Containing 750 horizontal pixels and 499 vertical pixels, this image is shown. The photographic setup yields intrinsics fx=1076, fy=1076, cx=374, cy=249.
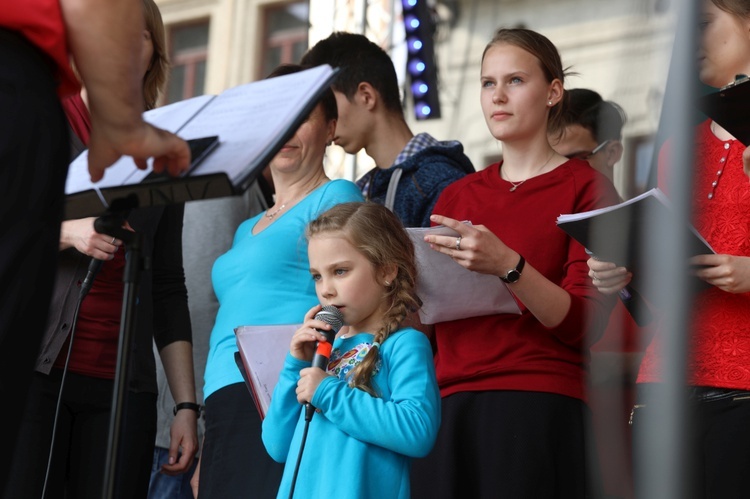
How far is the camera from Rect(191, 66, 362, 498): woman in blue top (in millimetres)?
2543

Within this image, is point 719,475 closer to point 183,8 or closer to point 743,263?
point 743,263

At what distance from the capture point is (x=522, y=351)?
7.97 ft

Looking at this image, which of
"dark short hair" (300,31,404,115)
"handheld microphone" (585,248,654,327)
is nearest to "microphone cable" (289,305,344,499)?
"handheld microphone" (585,248,654,327)

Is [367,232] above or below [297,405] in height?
above

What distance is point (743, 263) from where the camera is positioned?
2.12 meters

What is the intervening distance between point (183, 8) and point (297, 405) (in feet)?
41.0

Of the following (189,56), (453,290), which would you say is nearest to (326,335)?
(453,290)

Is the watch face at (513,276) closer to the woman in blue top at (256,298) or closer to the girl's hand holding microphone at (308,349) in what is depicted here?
the girl's hand holding microphone at (308,349)

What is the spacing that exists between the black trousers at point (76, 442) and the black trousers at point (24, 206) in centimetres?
94

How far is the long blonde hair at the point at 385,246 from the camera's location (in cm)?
242

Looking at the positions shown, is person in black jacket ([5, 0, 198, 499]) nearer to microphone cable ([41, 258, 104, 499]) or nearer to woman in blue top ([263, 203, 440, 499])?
microphone cable ([41, 258, 104, 499])

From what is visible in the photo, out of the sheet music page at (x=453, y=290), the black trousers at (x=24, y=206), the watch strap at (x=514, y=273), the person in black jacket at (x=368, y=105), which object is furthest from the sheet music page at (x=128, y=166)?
the person in black jacket at (x=368, y=105)

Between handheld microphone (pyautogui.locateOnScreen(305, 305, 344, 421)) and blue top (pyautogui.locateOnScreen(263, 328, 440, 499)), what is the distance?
31 mm

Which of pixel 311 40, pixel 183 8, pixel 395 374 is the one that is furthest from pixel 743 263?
pixel 183 8
